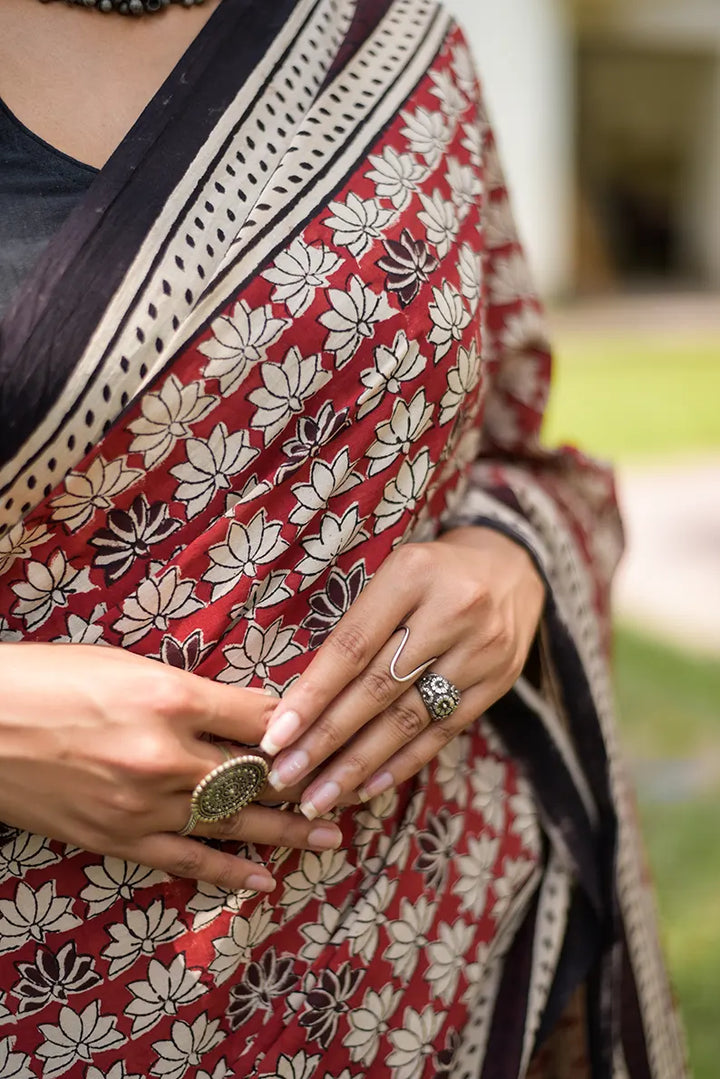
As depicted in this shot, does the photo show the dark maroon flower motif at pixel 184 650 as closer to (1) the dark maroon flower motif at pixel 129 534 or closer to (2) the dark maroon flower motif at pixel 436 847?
(1) the dark maroon flower motif at pixel 129 534

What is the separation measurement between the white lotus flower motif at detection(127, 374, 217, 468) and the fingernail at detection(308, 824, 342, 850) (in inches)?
11.1

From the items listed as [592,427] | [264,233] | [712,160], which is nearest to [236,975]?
[264,233]

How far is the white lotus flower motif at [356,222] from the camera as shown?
82 centimetres

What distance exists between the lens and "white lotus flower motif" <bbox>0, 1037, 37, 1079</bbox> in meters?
0.79

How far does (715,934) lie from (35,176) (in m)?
1.92

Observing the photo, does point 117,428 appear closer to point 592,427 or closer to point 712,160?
point 592,427

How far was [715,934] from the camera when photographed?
2.18m

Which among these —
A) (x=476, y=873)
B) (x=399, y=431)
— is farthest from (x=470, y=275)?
(x=476, y=873)

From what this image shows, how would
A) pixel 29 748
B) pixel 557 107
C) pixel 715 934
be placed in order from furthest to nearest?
pixel 557 107, pixel 715 934, pixel 29 748

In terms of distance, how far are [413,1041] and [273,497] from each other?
0.44 meters

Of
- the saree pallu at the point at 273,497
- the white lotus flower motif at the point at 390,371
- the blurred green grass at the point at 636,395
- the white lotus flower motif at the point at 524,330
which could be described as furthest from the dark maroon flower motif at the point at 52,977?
the blurred green grass at the point at 636,395

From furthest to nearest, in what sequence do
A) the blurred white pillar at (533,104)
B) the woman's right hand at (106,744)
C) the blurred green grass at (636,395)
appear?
1. the blurred white pillar at (533,104)
2. the blurred green grass at (636,395)
3. the woman's right hand at (106,744)

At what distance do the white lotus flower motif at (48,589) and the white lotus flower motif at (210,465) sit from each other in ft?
0.28

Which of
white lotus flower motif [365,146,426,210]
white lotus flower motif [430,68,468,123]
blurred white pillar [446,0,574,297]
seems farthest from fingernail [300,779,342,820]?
blurred white pillar [446,0,574,297]
